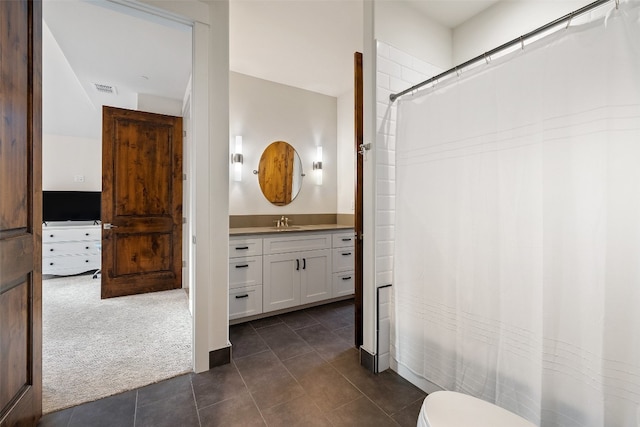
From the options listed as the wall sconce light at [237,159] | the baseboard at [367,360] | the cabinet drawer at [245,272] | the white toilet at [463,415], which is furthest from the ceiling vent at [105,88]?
the white toilet at [463,415]

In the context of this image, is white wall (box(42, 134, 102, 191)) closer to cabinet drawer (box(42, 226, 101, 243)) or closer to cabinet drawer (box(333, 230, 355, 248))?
cabinet drawer (box(42, 226, 101, 243))

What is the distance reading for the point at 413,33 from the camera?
220 cm

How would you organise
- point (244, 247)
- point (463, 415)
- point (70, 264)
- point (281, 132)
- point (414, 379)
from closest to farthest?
point (463, 415), point (414, 379), point (244, 247), point (281, 132), point (70, 264)

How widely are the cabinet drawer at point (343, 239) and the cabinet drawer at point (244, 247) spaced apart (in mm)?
899

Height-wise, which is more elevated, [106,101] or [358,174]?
[106,101]

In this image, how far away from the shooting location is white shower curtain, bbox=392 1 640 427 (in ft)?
3.42

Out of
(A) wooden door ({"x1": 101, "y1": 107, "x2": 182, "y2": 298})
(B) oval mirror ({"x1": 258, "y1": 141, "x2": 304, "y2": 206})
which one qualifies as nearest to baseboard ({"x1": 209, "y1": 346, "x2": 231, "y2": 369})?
(B) oval mirror ({"x1": 258, "y1": 141, "x2": 304, "y2": 206})

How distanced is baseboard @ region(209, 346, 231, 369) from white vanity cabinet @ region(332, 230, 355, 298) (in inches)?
58.4

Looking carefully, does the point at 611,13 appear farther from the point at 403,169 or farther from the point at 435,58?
the point at 435,58

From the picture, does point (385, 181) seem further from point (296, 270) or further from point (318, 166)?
point (318, 166)

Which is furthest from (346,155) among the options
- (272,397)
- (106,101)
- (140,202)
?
(106,101)

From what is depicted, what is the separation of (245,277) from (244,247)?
0.29 metres

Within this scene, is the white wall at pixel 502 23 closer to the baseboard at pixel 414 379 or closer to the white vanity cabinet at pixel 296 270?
the white vanity cabinet at pixel 296 270

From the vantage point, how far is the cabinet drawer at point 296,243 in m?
2.91
